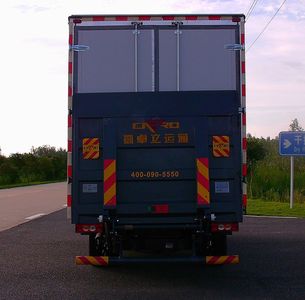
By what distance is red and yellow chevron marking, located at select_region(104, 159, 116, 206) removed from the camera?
302 inches

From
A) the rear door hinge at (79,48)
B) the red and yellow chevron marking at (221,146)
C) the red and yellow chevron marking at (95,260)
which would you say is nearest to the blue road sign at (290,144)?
the red and yellow chevron marking at (221,146)

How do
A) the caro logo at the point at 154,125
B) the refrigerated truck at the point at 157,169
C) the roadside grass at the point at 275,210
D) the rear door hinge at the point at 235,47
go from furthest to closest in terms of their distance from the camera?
1. the roadside grass at the point at 275,210
2. the rear door hinge at the point at 235,47
3. the caro logo at the point at 154,125
4. the refrigerated truck at the point at 157,169

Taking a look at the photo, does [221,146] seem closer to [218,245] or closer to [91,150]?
[218,245]

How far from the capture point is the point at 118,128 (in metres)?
7.82

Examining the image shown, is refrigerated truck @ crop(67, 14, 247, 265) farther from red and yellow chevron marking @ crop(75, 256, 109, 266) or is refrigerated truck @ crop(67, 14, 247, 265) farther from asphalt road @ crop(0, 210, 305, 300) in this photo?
asphalt road @ crop(0, 210, 305, 300)

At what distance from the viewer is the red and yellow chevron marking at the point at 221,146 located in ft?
25.5

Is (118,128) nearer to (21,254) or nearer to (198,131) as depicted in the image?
(198,131)

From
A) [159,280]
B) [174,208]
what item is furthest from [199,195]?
[159,280]

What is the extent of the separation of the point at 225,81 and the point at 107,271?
3.49m

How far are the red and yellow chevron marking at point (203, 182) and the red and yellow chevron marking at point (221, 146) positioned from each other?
0.20 metres

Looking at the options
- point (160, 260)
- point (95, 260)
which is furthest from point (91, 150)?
point (160, 260)

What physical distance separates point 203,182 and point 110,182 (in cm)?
121

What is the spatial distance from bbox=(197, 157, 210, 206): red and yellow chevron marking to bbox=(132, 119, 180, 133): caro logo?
578 millimetres

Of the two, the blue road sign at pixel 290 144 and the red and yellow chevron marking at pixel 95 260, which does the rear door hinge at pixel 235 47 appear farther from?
the blue road sign at pixel 290 144
